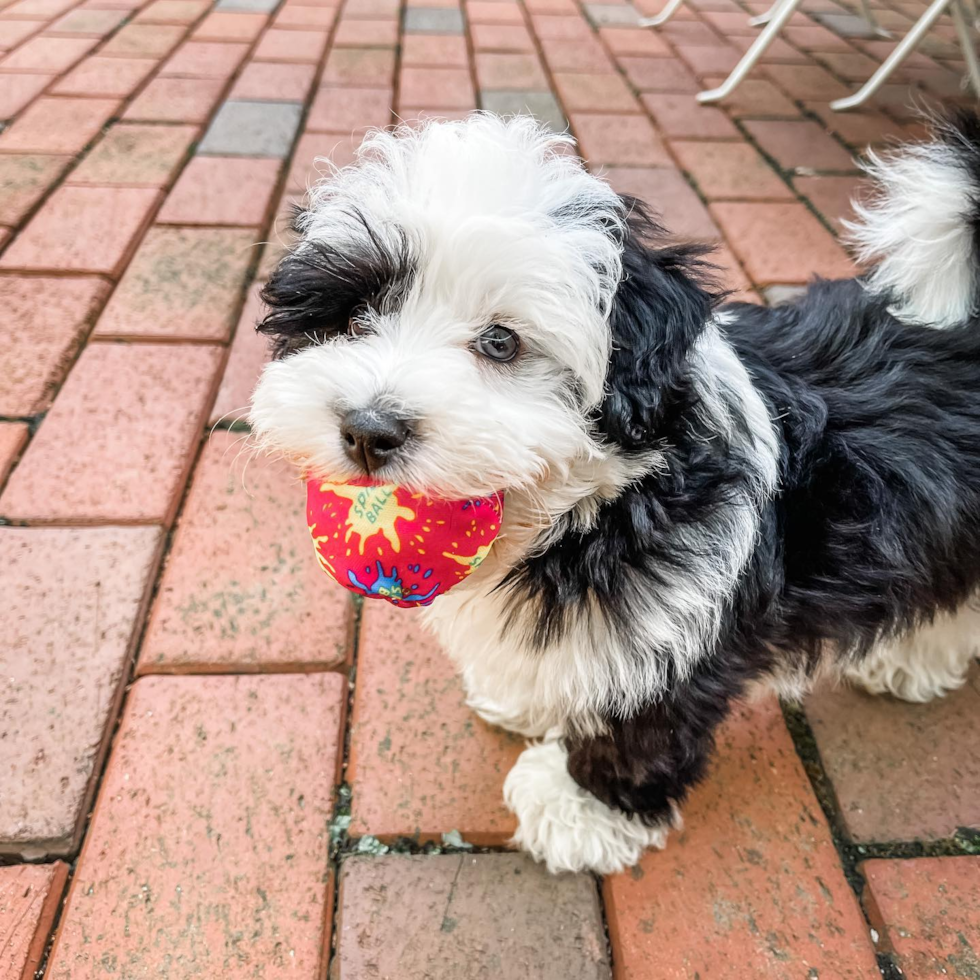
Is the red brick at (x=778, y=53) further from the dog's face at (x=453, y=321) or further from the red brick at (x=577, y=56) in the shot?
the dog's face at (x=453, y=321)

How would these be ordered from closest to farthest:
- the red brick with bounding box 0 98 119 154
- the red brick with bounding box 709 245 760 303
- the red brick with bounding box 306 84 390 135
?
the red brick with bounding box 709 245 760 303 → the red brick with bounding box 0 98 119 154 → the red brick with bounding box 306 84 390 135

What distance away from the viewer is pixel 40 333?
2.24m

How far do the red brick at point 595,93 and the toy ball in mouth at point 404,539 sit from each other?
3006mm

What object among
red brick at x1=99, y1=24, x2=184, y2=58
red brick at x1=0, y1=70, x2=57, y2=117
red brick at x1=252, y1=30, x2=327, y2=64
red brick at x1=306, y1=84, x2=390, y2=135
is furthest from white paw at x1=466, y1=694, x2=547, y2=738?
red brick at x1=99, y1=24, x2=184, y2=58

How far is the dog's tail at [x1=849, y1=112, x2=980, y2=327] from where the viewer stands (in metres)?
1.32

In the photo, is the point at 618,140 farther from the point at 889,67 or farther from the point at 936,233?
the point at 936,233

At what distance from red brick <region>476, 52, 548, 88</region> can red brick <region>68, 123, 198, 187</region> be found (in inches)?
43.1

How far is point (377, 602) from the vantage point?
67.7 inches

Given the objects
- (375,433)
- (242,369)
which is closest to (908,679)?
(375,433)

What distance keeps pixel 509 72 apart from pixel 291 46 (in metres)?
1.17

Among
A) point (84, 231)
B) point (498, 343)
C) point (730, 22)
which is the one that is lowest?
point (84, 231)

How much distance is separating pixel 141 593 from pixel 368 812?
702 mm

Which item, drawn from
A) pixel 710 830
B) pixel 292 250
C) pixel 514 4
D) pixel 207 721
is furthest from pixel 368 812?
pixel 514 4

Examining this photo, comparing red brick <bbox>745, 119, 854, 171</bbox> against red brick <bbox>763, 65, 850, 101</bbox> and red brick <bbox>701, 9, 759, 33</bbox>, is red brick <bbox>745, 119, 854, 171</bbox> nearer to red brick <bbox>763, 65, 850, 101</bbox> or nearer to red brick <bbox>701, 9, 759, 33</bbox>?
red brick <bbox>763, 65, 850, 101</bbox>
